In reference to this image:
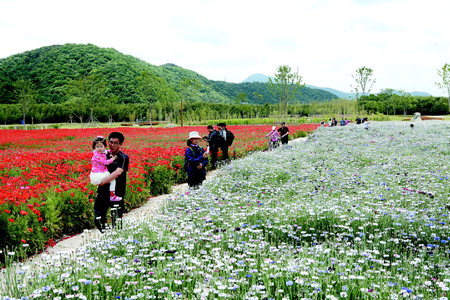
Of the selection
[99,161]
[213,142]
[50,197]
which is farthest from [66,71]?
[99,161]

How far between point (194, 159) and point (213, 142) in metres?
5.50

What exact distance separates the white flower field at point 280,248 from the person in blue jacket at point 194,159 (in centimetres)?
46

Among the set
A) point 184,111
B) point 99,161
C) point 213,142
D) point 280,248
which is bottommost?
point 280,248

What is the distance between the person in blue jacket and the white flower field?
1.50 feet

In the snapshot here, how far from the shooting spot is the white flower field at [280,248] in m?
3.38

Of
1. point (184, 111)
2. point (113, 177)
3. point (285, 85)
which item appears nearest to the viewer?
point (113, 177)

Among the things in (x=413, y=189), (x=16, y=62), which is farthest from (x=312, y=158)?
(x=16, y=62)

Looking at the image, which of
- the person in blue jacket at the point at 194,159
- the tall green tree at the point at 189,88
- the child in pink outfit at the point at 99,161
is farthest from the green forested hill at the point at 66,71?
the child in pink outfit at the point at 99,161

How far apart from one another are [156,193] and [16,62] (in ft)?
451

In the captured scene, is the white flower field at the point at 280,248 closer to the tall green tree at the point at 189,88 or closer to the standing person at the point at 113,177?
the standing person at the point at 113,177

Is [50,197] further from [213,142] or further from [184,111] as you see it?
[184,111]

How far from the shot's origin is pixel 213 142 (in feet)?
46.6

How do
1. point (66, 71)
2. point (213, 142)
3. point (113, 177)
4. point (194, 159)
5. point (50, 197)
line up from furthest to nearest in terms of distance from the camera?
point (66, 71)
point (213, 142)
point (194, 159)
point (50, 197)
point (113, 177)

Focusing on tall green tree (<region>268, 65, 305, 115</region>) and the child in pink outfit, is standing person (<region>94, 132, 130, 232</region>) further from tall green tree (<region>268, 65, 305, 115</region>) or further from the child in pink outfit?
tall green tree (<region>268, 65, 305, 115</region>)
